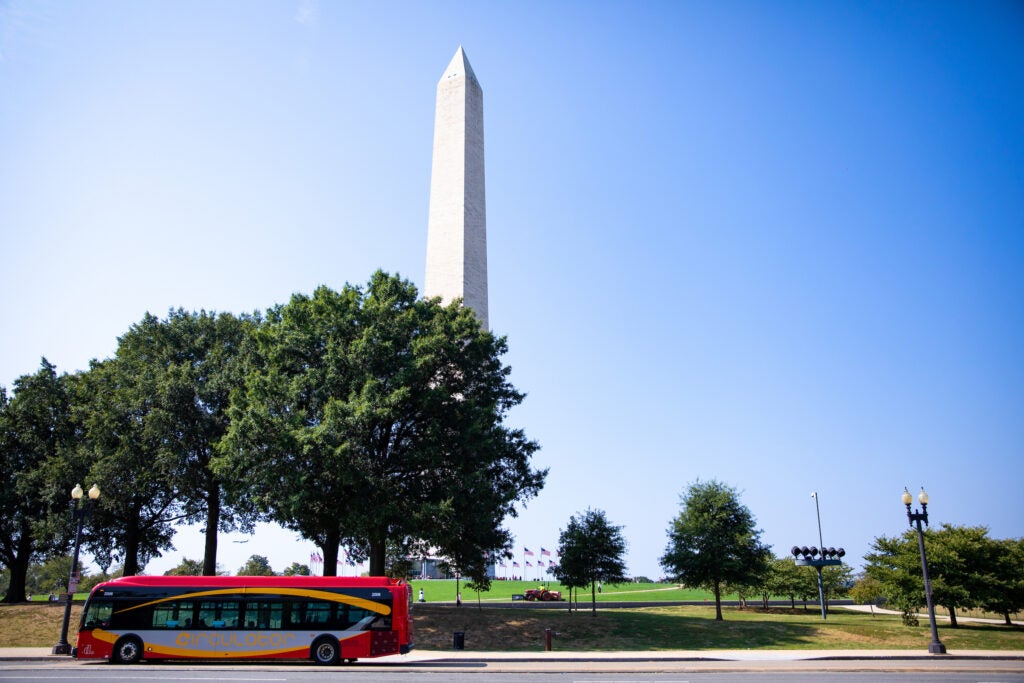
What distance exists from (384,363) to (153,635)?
14.0 meters

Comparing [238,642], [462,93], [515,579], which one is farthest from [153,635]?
[515,579]

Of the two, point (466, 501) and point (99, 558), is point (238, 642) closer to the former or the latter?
point (466, 501)

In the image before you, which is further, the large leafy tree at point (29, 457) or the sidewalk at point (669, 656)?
the large leafy tree at point (29, 457)

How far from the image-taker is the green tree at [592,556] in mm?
37844

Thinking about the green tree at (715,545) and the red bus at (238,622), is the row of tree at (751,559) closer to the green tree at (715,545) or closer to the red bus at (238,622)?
the green tree at (715,545)

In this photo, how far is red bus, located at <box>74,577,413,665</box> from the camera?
2159 cm

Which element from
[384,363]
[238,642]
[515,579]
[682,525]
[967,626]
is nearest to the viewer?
[238,642]

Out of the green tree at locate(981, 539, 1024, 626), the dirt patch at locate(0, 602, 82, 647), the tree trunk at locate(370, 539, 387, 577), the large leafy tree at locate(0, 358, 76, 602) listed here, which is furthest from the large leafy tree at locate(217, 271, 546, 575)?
the green tree at locate(981, 539, 1024, 626)

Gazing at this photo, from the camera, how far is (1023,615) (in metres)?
46.4

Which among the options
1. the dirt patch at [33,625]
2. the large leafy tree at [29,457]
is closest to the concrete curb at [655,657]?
the dirt patch at [33,625]

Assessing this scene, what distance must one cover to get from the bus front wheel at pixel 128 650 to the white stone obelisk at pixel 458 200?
997 inches

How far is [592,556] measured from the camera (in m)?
37.9

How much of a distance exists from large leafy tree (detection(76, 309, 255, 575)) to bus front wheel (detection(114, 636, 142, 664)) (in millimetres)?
13690

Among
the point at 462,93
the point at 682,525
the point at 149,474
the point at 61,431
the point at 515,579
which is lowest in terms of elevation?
the point at 515,579
